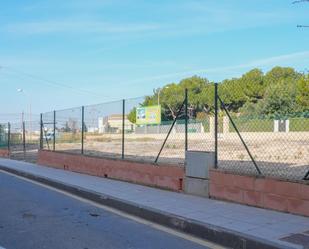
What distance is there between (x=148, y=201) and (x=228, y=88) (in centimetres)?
370

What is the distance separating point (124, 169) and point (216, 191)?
475 cm

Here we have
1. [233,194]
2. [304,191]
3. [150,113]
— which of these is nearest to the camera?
[304,191]

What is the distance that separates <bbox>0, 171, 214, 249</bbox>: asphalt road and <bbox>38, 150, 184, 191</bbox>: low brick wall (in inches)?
83.7

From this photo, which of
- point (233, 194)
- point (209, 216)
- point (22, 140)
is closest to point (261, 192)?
point (233, 194)

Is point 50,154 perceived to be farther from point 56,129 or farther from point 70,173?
point 70,173

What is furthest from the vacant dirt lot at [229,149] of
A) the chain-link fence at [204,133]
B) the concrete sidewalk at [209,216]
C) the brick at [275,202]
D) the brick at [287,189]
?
the brick at [287,189]

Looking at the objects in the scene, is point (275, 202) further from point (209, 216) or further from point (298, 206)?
point (209, 216)

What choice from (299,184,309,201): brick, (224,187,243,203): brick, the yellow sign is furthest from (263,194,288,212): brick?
the yellow sign

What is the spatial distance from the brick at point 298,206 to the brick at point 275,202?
0.12 m

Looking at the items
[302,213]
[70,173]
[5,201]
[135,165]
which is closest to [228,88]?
[135,165]

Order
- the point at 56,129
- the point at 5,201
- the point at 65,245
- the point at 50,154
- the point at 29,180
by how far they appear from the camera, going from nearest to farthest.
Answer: the point at 65,245 < the point at 5,201 < the point at 29,180 < the point at 50,154 < the point at 56,129

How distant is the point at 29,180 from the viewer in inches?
699

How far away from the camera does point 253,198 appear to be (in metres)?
9.95

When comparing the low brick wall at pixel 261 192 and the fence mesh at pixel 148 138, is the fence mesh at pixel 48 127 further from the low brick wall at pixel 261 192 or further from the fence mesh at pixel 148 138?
the low brick wall at pixel 261 192
